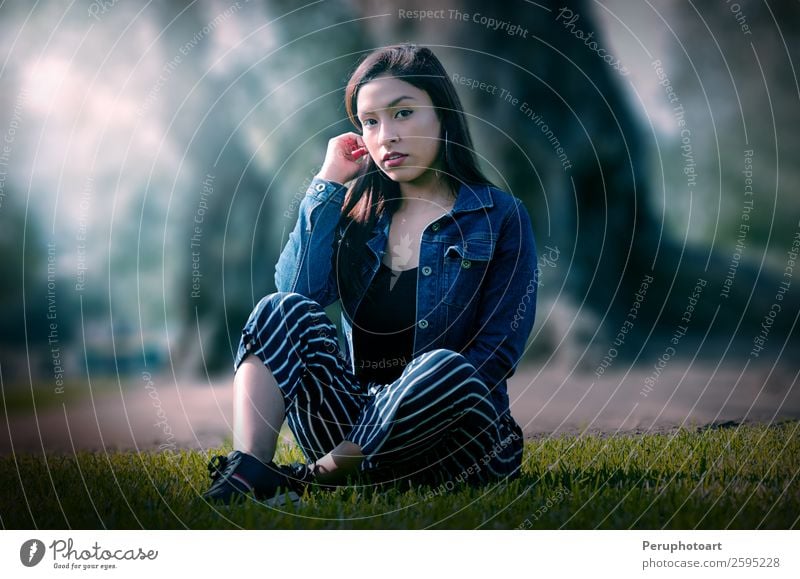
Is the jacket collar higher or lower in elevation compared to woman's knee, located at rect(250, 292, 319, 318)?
higher

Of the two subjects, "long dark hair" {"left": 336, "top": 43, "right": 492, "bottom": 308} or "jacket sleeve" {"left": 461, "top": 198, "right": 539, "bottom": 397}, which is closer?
"jacket sleeve" {"left": 461, "top": 198, "right": 539, "bottom": 397}

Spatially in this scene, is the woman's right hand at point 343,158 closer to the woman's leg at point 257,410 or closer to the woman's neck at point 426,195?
the woman's neck at point 426,195

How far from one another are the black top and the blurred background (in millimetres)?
384

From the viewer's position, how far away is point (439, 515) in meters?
3.00

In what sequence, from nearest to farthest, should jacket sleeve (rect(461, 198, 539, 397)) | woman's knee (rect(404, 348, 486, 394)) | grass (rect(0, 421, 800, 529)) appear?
1. woman's knee (rect(404, 348, 486, 394))
2. grass (rect(0, 421, 800, 529))
3. jacket sleeve (rect(461, 198, 539, 397))

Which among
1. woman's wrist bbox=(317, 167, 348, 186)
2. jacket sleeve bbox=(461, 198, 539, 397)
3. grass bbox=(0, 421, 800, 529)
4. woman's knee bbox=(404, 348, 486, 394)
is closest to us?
woman's knee bbox=(404, 348, 486, 394)

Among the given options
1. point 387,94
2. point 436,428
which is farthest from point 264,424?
point 387,94

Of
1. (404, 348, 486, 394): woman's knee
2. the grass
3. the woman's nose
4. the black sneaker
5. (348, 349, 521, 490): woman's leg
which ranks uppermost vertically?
the woman's nose

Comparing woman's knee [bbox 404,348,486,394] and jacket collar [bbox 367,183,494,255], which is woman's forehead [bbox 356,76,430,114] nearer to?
jacket collar [bbox 367,183,494,255]

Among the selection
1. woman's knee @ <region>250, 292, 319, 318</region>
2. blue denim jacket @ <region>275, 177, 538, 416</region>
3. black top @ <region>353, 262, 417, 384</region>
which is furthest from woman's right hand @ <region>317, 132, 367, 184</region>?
woman's knee @ <region>250, 292, 319, 318</region>

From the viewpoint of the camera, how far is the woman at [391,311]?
9.98 ft

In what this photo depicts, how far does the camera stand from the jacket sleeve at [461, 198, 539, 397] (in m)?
3.26

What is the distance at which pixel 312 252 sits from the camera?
3.39 metres

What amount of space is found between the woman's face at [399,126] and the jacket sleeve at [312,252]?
254 mm
